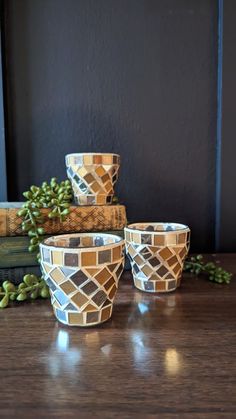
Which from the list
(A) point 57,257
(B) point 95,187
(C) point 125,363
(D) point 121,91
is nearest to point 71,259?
(A) point 57,257

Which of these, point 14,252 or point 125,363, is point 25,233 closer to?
point 14,252

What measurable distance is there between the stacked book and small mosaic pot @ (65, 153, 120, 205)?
0.03m

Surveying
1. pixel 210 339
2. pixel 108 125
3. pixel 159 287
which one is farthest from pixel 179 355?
pixel 108 125

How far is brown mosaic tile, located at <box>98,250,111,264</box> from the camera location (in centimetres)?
37

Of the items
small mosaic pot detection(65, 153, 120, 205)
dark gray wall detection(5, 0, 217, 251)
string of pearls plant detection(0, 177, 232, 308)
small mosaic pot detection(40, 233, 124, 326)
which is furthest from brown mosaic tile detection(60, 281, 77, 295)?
dark gray wall detection(5, 0, 217, 251)

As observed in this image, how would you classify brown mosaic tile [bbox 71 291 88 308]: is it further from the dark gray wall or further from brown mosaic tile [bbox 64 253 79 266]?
the dark gray wall

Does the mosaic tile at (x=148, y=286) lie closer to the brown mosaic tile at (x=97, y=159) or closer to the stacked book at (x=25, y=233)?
the stacked book at (x=25, y=233)

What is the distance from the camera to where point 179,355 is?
318 millimetres

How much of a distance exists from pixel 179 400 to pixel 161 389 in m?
0.02

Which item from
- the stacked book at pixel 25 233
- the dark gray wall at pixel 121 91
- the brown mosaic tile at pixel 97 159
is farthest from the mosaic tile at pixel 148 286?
the dark gray wall at pixel 121 91

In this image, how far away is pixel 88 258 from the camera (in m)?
0.36

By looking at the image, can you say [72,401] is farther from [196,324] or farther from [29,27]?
[29,27]

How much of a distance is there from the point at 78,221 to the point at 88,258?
186 millimetres

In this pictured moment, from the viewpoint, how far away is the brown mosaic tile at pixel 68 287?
1.20 ft
